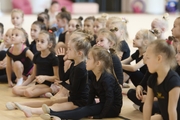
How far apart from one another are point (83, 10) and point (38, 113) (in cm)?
724

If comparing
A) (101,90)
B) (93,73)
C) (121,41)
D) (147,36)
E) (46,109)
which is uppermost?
(147,36)

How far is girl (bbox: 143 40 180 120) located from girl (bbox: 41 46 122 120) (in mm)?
503

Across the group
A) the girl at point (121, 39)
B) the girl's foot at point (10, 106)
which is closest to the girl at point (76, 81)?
the girl's foot at point (10, 106)

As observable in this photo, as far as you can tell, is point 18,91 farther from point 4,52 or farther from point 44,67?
point 4,52

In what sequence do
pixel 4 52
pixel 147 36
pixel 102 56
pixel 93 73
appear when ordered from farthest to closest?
pixel 4 52
pixel 147 36
pixel 93 73
pixel 102 56

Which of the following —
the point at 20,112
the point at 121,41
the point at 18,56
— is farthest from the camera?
the point at 18,56

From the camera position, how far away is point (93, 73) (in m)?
3.44

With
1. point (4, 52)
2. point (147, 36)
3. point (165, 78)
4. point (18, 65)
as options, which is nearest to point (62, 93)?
point (18, 65)

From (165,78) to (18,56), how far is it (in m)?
2.29

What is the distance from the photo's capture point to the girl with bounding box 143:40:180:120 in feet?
9.09

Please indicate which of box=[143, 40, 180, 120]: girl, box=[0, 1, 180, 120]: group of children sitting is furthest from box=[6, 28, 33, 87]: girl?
box=[143, 40, 180, 120]: girl

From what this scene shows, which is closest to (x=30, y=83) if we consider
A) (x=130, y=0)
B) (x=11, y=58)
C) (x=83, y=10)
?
(x=11, y=58)

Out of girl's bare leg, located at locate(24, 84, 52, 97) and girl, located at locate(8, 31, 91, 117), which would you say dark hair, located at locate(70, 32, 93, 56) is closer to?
girl, located at locate(8, 31, 91, 117)

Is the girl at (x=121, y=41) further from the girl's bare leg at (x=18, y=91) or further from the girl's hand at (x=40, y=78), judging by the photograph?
the girl's bare leg at (x=18, y=91)
